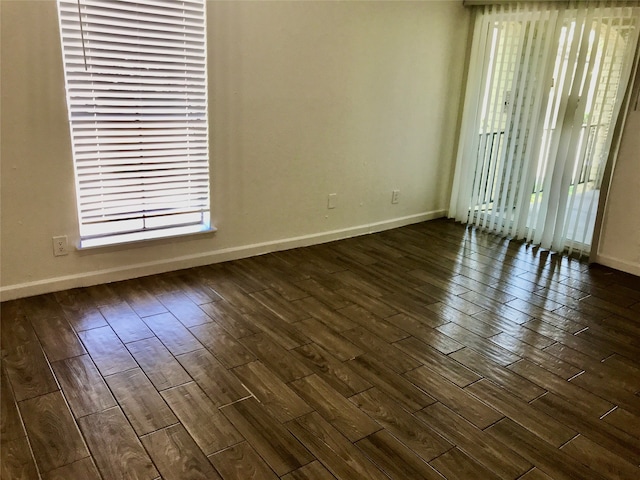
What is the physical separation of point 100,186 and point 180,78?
847 mm

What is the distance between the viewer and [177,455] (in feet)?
6.07

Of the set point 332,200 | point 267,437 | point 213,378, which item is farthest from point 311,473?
point 332,200

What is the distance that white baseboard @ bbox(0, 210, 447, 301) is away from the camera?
120 inches

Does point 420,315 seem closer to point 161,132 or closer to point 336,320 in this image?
point 336,320

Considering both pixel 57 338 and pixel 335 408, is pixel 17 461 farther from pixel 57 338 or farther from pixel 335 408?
pixel 335 408

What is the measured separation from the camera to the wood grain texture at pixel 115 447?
1.76m

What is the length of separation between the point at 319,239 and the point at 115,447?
260cm

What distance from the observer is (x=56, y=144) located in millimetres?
2900

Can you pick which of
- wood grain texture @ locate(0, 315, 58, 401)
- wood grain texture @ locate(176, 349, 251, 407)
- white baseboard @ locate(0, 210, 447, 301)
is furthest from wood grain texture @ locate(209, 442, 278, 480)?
white baseboard @ locate(0, 210, 447, 301)

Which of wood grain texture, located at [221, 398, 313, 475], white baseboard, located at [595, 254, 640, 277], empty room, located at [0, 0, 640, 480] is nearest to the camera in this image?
wood grain texture, located at [221, 398, 313, 475]

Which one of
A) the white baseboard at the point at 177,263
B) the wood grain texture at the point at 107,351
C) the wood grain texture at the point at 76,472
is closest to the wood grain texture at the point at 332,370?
the wood grain texture at the point at 107,351

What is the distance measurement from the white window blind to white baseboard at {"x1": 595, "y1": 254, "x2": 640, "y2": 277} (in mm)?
3110

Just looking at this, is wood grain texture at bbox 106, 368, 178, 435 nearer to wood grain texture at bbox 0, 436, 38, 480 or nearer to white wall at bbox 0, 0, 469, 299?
wood grain texture at bbox 0, 436, 38, 480

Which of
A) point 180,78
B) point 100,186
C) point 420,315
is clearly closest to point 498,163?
point 420,315
